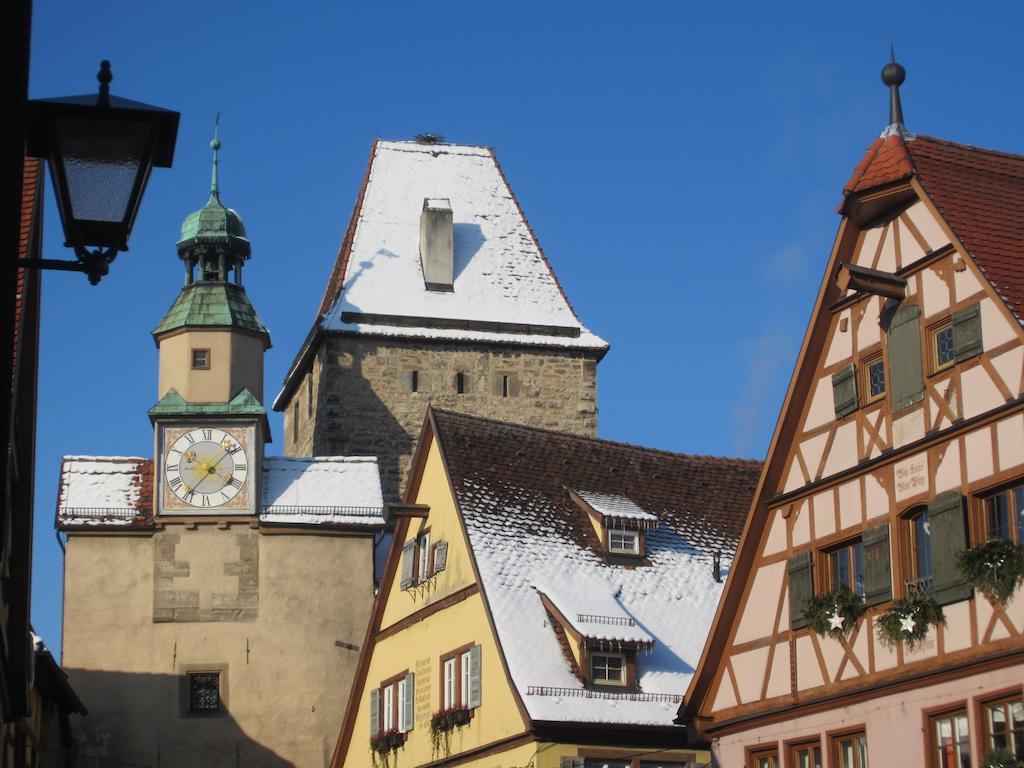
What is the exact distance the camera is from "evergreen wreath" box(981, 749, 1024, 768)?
13.3 m

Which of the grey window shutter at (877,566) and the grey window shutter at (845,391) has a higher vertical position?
the grey window shutter at (845,391)

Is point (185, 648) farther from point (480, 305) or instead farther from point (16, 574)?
point (16, 574)

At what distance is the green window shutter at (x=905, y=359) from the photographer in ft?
51.1

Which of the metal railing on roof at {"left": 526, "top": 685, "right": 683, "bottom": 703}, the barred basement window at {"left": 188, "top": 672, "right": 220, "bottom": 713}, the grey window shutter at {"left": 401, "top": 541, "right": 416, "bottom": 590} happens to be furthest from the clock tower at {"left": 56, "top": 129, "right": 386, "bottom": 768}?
the metal railing on roof at {"left": 526, "top": 685, "right": 683, "bottom": 703}

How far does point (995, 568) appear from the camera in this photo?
45.5 feet

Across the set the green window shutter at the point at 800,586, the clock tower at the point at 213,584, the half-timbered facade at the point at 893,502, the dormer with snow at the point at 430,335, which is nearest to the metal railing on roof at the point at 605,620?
the half-timbered facade at the point at 893,502

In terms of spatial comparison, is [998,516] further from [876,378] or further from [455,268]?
[455,268]

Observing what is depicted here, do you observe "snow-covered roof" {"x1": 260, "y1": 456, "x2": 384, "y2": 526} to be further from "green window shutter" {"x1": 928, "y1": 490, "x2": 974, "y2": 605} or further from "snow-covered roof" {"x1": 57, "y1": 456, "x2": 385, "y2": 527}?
"green window shutter" {"x1": 928, "y1": 490, "x2": 974, "y2": 605}

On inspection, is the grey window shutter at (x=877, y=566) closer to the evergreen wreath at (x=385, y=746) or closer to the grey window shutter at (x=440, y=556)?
the grey window shutter at (x=440, y=556)

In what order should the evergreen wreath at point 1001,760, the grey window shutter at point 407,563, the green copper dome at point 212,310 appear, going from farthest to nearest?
1. the green copper dome at point 212,310
2. the grey window shutter at point 407,563
3. the evergreen wreath at point 1001,760

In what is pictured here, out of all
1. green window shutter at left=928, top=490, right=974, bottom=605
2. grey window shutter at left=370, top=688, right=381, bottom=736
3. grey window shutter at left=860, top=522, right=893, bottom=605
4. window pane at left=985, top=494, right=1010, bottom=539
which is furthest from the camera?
grey window shutter at left=370, top=688, right=381, bottom=736

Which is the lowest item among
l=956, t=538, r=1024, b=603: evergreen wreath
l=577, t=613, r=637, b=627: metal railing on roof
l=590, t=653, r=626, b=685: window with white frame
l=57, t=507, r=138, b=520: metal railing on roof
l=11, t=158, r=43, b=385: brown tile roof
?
l=590, t=653, r=626, b=685: window with white frame

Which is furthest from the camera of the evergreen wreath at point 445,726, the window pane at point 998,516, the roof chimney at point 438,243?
the roof chimney at point 438,243

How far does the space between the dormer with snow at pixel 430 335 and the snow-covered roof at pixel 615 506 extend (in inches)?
713
